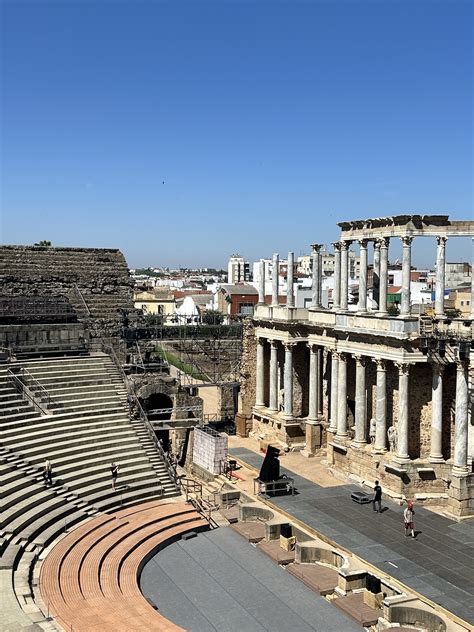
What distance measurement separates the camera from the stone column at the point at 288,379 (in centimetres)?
3125

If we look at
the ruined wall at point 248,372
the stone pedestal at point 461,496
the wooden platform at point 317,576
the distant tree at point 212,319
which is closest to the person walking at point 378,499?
the stone pedestal at point 461,496

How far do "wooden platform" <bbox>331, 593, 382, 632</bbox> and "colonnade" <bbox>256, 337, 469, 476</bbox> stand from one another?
7793 mm

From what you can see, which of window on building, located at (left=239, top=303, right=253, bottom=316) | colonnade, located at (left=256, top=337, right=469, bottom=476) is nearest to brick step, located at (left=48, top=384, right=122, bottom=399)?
colonnade, located at (left=256, top=337, right=469, bottom=476)

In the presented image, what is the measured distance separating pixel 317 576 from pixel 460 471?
7442 mm

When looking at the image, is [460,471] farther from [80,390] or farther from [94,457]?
[80,390]

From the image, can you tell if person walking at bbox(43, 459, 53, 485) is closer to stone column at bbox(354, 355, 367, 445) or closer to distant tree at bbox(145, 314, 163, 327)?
stone column at bbox(354, 355, 367, 445)

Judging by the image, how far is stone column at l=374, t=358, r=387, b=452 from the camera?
82.2ft

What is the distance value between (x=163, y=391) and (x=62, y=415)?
5.81 metres

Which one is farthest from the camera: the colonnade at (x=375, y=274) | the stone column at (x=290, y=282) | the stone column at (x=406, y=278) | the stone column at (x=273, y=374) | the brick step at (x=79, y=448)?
the stone column at (x=273, y=374)

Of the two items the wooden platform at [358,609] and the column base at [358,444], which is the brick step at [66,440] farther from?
the wooden platform at [358,609]

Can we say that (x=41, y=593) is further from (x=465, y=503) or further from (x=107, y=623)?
(x=465, y=503)

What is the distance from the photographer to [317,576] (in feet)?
59.6

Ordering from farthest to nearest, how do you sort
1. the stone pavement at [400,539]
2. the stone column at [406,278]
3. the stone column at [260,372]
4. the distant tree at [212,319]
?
the distant tree at [212,319], the stone column at [260,372], the stone column at [406,278], the stone pavement at [400,539]

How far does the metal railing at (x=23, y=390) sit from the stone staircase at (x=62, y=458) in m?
0.15
